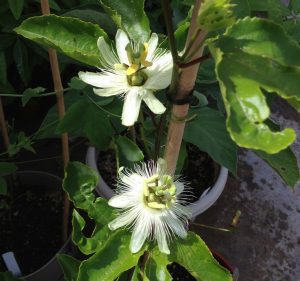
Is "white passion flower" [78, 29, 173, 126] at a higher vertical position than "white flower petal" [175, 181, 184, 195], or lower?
higher

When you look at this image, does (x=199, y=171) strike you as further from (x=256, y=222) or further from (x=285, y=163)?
(x=285, y=163)

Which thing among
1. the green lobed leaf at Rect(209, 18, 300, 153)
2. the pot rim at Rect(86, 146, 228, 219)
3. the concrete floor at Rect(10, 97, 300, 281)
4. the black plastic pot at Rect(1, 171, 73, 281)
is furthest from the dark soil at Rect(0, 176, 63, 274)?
the green lobed leaf at Rect(209, 18, 300, 153)

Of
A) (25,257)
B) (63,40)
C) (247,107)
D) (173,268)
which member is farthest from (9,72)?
(247,107)

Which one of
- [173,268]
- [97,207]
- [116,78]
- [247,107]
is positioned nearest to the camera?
[247,107]

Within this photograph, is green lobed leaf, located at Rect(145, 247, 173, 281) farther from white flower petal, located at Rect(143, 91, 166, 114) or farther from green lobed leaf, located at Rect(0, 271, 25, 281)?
green lobed leaf, located at Rect(0, 271, 25, 281)

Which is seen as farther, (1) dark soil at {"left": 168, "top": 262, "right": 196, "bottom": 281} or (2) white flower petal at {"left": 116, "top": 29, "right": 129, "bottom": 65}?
(1) dark soil at {"left": 168, "top": 262, "right": 196, "bottom": 281}

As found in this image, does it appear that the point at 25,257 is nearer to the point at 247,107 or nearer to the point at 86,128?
the point at 86,128

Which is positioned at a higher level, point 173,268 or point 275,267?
point 173,268

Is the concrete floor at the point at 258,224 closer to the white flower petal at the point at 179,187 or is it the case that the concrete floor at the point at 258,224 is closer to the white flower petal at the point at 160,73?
the white flower petal at the point at 179,187
